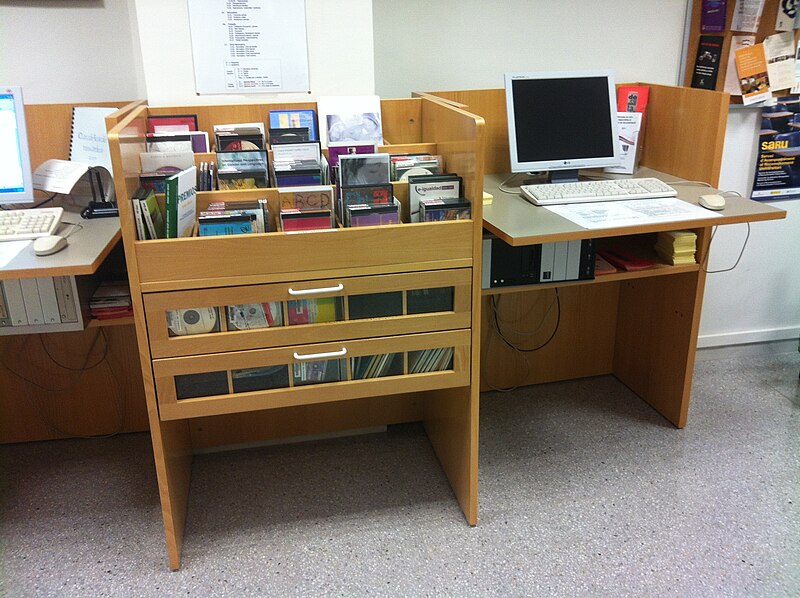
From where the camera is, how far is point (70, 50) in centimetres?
238

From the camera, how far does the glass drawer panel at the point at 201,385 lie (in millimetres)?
1875

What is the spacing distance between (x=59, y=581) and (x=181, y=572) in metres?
0.34

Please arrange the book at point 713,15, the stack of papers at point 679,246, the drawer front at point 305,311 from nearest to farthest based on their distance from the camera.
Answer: the drawer front at point 305,311 → the stack of papers at point 679,246 → the book at point 713,15

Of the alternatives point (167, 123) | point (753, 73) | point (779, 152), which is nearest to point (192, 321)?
point (167, 123)

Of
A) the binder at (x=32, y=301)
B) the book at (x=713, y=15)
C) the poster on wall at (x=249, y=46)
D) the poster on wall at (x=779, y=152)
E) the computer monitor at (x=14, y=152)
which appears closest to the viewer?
the binder at (x=32, y=301)

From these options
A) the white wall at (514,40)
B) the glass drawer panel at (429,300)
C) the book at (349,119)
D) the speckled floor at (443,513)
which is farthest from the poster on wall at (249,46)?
the speckled floor at (443,513)

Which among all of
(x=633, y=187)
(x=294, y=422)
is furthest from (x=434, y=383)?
(x=633, y=187)

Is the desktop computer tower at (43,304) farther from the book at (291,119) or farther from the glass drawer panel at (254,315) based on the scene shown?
the book at (291,119)

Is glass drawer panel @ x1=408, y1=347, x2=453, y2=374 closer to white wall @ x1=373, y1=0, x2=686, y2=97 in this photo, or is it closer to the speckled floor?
the speckled floor

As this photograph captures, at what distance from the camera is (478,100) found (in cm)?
254

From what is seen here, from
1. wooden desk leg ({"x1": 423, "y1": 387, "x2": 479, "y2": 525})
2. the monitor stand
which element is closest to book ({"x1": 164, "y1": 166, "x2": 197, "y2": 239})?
wooden desk leg ({"x1": 423, "y1": 387, "x2": 479, "y2": 525})

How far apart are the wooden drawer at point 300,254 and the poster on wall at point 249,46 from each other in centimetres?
80

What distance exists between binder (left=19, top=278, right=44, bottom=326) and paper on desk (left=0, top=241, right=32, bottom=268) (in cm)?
15

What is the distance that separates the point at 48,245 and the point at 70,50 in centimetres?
98
